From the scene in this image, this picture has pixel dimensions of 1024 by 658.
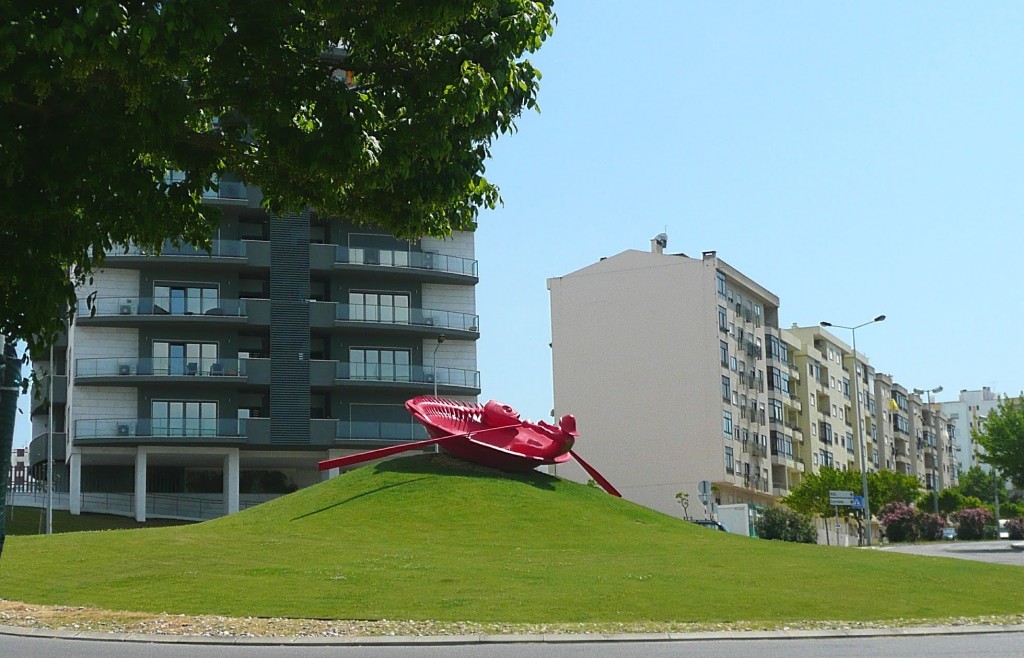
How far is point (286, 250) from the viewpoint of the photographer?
231 feet

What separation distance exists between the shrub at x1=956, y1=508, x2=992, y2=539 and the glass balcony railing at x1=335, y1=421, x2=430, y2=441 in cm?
3839

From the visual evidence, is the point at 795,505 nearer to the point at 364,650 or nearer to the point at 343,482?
the point at 343,482

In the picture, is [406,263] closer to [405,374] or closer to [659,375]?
[405,374]

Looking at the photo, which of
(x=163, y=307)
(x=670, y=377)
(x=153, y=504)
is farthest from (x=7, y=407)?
(x=670, y=377)

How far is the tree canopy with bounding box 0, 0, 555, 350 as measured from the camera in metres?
10.6

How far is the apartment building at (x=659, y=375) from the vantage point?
84.7m

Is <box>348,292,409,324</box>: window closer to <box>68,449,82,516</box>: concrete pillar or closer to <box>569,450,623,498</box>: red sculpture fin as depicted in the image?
<box>68,449,82,516</box>: concrete pillar

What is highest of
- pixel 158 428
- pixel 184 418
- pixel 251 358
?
pixel 251 358

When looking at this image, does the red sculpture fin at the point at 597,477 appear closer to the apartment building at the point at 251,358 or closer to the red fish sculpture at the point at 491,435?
the red fish sculpture at the point at 491,435

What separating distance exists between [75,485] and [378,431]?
1634 centimetres

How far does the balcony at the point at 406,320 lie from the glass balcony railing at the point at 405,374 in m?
2.07

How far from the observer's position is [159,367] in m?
67.6

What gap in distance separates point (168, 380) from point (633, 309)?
34.0 metres

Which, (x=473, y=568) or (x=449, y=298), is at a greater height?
(x=449, y=298)
